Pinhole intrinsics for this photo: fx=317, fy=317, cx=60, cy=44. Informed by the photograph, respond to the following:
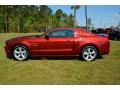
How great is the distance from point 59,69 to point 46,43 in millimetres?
1879

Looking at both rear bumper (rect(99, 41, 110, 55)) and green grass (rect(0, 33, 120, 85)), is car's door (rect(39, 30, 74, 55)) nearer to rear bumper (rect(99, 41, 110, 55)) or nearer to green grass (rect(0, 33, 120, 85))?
green grass (rect(0, 33, 120, 85))

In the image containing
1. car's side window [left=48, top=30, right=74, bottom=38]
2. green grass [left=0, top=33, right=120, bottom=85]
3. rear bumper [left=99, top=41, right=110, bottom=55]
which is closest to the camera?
green grass [left=0, top=33, right=120, bottom=85]

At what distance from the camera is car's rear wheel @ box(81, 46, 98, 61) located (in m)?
11.2

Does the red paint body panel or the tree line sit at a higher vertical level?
the tree line

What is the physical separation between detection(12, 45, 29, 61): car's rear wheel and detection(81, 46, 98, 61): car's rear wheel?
2022mm

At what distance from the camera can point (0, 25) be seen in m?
18.3

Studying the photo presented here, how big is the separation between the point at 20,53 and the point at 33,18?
5.37 meters

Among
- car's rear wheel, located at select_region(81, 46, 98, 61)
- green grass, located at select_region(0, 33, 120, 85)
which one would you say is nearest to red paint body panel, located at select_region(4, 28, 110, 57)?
car's rear wheel, located at select_region(81, 46, 98, 61)

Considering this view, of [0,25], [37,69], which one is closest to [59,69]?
[37,69]

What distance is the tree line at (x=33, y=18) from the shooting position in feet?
46.1

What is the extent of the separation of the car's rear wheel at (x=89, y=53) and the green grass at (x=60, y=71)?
0.82 feet

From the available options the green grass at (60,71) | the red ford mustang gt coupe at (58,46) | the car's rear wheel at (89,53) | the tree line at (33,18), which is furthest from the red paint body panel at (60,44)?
the tree line at (33,18)

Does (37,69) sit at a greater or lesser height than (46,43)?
lesser
